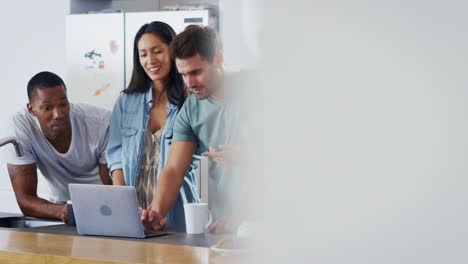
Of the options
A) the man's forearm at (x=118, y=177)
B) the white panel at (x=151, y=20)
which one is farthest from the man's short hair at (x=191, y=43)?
the man's forearm at (x=118, y=177)

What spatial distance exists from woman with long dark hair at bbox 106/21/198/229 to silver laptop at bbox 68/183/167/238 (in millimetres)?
1092

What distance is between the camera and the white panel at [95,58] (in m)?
4.60

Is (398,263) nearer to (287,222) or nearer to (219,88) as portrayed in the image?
(287,222)

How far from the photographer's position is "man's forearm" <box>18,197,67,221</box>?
3.86m

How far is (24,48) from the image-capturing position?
5.19m

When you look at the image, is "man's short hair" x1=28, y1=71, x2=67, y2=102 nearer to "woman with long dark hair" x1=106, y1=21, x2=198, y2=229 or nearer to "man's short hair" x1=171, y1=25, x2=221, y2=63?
"woman with long dark hair" x1=106, y1=21, x2=198, y2=229

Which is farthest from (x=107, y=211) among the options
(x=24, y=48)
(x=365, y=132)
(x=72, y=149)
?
(x=365, y=132)

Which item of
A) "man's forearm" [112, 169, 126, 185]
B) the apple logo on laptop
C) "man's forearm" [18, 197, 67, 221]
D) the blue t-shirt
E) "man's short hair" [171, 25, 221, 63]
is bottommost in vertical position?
"man's forearm" [18, 197, 67, 221]

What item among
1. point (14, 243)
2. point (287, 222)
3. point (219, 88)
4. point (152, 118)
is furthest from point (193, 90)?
point (287, 222)

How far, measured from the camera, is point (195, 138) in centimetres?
403

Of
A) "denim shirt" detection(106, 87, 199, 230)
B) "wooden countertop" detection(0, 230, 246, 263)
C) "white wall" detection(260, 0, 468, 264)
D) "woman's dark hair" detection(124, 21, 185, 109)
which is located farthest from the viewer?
"woman's dark hair" detection(124, 21, 185, 109)

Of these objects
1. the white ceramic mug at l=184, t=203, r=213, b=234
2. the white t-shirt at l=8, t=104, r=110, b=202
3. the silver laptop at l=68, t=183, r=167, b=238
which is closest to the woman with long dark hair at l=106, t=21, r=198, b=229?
the white t-shirt at l=8, t=104, r=110, b=202

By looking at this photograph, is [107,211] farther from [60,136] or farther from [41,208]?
[60,136]

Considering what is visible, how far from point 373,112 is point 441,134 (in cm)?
2
